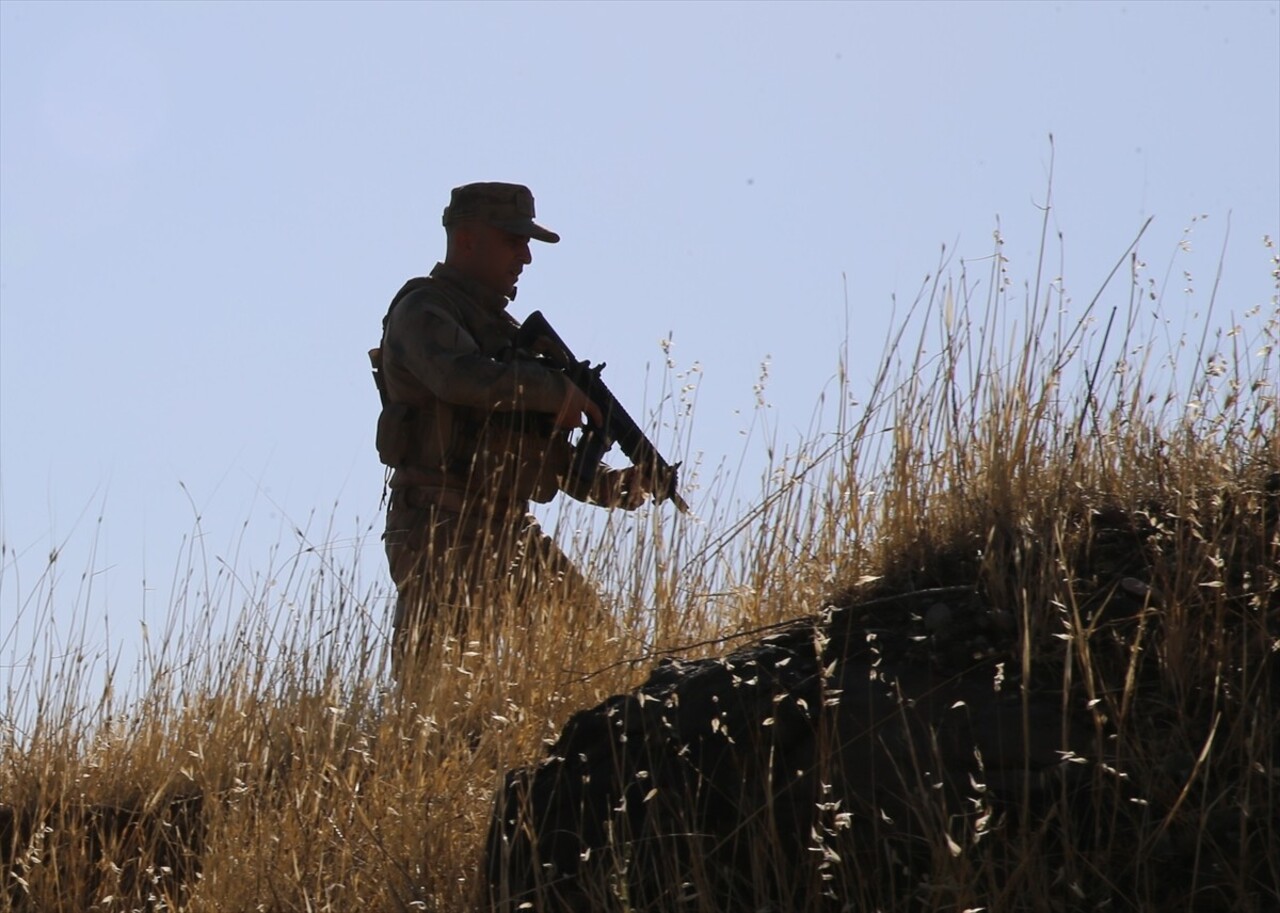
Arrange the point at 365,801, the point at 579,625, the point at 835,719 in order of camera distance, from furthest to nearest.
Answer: the point at 579,625
the point at 365,801
the point at 835,719

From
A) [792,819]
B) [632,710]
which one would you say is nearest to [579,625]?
[632,710]

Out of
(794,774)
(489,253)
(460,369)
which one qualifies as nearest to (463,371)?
(460,369)

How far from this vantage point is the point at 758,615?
12.9 ft

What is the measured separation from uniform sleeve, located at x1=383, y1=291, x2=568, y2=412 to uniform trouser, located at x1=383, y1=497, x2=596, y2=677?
38 cm

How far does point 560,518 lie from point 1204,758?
261cm

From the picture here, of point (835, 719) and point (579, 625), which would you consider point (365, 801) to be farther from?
point (835, 719)

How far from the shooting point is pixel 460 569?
17.7ft

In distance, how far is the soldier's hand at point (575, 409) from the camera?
5.45 m

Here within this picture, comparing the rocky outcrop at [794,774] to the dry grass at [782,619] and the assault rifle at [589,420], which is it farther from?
the assault rifle at [589,420]

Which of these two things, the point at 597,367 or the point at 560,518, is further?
the point at 597,367

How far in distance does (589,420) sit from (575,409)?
93 mm

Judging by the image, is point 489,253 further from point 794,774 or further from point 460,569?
point 794,774

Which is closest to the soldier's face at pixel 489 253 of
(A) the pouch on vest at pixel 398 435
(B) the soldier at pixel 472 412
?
(B) the soldier at pixel 472 412

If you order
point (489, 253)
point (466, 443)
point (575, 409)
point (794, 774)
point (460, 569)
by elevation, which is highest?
point (489, 253)
